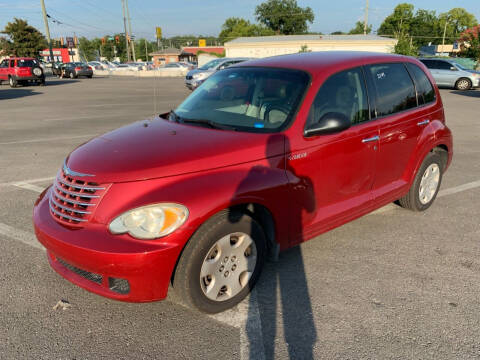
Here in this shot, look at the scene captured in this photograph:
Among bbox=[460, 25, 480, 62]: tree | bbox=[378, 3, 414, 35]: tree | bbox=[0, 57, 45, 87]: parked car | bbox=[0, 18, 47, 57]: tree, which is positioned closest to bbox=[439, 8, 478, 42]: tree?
bbox=[378, 3, 414, 35]: tree

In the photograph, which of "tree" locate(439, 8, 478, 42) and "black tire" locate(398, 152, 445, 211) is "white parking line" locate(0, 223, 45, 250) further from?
"tree" locate(439, 8, 478, 42)

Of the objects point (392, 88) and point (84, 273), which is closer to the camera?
point (84, 273)

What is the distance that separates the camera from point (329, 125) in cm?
314

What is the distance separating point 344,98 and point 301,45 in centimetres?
5789

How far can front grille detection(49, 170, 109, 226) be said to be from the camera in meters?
2.65

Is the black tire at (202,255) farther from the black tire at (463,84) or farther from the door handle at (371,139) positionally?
the black tire at (463,84)

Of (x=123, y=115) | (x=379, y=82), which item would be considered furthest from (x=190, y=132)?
(x=123, y=115)

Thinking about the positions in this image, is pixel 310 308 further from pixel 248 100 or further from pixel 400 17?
pixel 400 17

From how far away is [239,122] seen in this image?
3.40 m

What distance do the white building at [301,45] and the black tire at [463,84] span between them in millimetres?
34237

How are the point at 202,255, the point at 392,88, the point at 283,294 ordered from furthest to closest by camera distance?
the point at 392,88, the point at 283,294, the point at 202,255

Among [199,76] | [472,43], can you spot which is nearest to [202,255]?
[199,76]

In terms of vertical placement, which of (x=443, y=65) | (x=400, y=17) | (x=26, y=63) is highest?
(x=400, y=17)

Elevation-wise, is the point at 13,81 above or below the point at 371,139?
below
